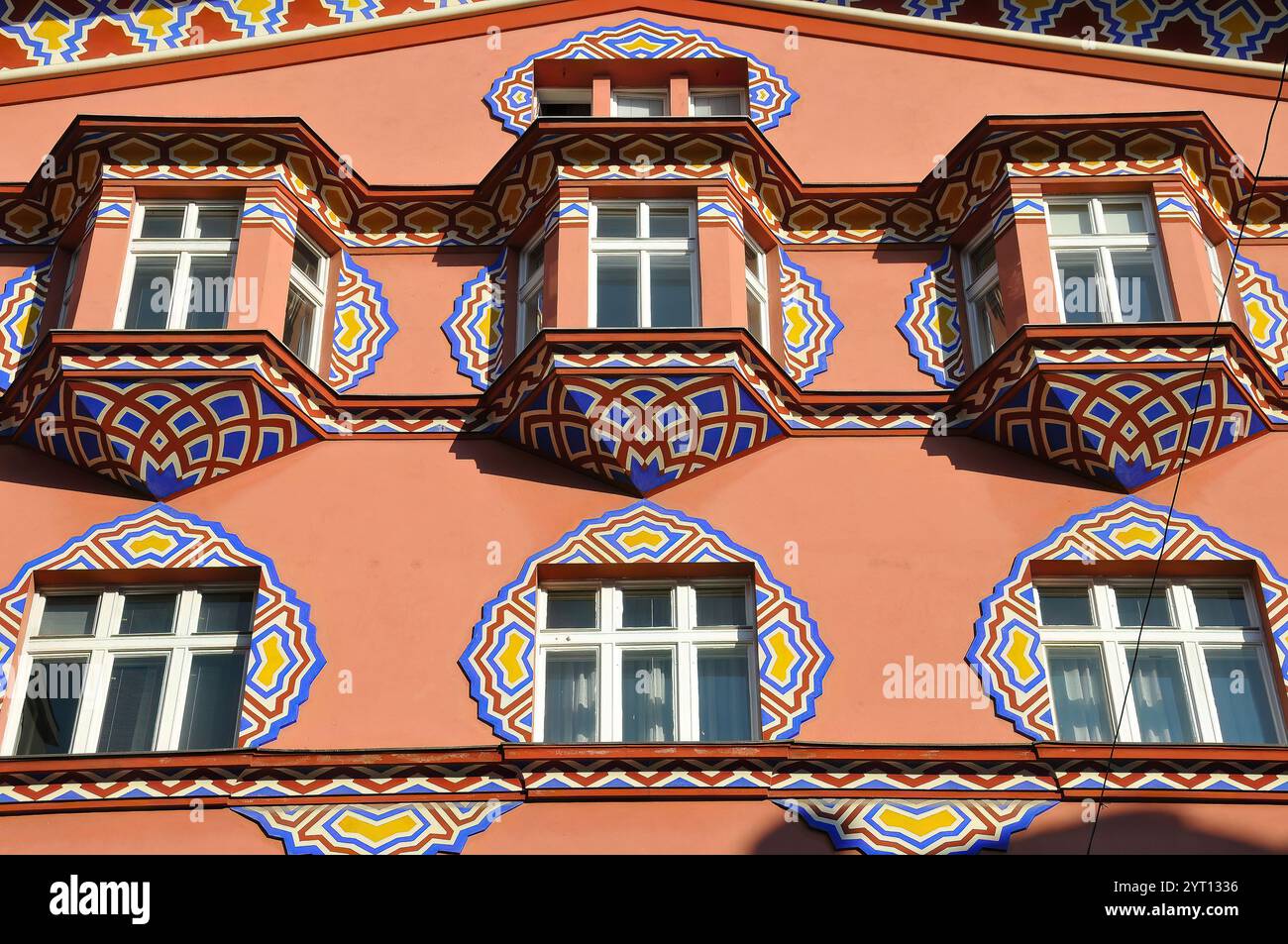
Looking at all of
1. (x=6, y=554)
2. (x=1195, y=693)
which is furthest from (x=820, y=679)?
(x=6, y=554)

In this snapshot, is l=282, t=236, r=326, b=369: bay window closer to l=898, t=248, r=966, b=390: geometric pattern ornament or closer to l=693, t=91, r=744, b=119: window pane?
l=693, t=91, r=744, b=119: window pane

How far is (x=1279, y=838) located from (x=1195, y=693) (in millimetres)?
1202

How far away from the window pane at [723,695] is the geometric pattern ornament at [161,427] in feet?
12.3

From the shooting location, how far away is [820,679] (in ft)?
41.5

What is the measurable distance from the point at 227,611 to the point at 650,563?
3003 millimetres

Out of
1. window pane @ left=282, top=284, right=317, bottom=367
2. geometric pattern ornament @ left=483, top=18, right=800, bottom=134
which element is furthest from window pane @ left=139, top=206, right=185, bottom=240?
geometric pattern ornament @ left=483, top=18, right=800, bottom=134

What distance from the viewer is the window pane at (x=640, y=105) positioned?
55.1ft

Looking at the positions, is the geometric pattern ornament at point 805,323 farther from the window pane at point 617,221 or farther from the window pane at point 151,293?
the window pane at point 151,293

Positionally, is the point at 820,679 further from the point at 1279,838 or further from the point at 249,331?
the point at 249,331

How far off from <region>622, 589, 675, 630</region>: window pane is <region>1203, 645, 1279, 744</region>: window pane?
3.70 metres

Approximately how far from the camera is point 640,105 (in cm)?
1686

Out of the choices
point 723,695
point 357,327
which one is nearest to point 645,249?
point 357,327

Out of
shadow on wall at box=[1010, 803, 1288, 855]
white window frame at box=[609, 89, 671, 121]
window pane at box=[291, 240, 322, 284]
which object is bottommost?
shadow on wall at box=[1010, 803, 1288, 855]

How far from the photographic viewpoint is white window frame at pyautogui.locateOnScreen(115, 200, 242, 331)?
47.8ft
